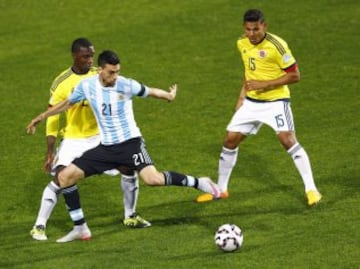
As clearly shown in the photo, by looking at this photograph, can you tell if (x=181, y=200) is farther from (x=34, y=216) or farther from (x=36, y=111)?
(x=36, y=111)

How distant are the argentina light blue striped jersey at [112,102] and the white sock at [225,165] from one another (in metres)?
2.15

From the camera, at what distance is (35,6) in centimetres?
2822

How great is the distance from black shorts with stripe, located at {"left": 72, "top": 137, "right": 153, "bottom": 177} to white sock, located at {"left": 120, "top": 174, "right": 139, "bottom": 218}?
0.72m

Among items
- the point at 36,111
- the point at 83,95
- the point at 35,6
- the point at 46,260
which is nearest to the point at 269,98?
the point at 83,95

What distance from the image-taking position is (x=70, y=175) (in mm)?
14164

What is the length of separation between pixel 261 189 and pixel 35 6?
13.4 meters

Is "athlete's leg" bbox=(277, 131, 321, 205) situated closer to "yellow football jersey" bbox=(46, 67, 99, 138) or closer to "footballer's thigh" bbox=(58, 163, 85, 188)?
"yellow football jersey" bbox=(46, 67, 99, 138)

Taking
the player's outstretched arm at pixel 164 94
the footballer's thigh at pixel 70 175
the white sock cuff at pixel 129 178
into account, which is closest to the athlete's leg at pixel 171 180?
the white sock cuff at pixel 129 178

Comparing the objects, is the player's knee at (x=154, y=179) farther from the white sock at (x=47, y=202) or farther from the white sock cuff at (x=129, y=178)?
the white sock at (x=47, y=202)

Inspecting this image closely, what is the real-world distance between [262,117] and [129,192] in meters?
2.21

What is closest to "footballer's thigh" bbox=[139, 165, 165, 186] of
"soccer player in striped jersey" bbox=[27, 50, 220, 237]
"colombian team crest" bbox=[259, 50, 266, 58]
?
"soccer player in striped jersey" bbox=[27, 50, 220, 237]

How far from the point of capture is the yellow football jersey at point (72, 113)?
14820 millimetres

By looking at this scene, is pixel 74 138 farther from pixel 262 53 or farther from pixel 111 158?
pixel 262 53

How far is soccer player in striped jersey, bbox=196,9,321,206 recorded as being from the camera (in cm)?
1520
